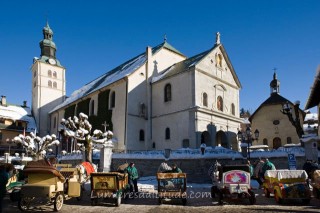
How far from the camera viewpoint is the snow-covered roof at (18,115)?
5229 centimetres

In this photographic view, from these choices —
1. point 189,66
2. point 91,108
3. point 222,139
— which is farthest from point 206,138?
point 91,108

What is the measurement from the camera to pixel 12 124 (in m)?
52.0

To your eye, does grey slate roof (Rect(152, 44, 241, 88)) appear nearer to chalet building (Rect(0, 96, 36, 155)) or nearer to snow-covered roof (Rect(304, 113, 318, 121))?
chalet building (Rect(0, 96, 36, 155))

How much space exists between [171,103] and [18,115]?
34.6 metres

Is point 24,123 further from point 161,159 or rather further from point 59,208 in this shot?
point 59,208

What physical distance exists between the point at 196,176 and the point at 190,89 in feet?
37.4

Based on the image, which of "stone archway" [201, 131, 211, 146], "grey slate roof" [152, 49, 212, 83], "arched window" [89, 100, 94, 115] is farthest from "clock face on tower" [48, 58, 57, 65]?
"stone archway" [201, 131, 211, 146]

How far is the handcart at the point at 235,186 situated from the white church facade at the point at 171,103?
17.2 m

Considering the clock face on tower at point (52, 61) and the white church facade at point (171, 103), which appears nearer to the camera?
the white church facade at point (171, 103)

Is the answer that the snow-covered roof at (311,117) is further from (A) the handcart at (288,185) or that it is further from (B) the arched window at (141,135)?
(A) the handcart at (288,185)

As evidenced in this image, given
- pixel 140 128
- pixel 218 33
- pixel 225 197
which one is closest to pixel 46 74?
pixel 140 128

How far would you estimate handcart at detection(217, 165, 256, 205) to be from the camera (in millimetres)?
11055

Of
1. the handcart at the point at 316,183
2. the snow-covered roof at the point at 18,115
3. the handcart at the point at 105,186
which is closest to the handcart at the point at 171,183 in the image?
the handcart at the point at 105,186

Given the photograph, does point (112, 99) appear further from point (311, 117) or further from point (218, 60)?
point (311, 117)
